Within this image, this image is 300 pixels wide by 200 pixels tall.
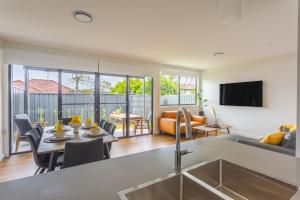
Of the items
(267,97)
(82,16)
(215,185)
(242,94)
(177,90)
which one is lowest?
(215,185)

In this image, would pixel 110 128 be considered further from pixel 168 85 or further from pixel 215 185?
pixel 168 85

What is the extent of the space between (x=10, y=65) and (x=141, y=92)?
3.38 meters

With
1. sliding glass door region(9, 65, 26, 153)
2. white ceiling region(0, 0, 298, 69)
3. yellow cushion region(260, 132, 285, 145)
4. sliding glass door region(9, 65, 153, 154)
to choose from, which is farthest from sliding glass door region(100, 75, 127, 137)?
yellow cushion region(260, 132, 285, 145)

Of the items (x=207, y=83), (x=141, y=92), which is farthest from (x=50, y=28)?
(x=207, y=83)

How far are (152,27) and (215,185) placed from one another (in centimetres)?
237

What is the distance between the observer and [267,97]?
4.65 meters

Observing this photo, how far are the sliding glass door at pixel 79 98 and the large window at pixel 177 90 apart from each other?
0.66m

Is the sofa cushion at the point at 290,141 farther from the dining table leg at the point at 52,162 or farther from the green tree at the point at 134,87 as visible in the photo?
the green tree at the point at 134,87

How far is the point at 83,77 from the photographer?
4367 millimetres

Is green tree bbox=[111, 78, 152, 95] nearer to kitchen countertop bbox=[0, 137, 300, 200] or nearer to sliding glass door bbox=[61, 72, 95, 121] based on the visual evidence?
sliding glass door bbox=[61, 72, 95, 121]

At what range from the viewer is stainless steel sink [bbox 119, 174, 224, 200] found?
31.0 inches

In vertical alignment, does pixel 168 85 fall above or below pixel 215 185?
above

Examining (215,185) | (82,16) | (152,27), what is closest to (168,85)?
(152,27)

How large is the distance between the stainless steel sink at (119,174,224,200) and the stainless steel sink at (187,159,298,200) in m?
0.09
